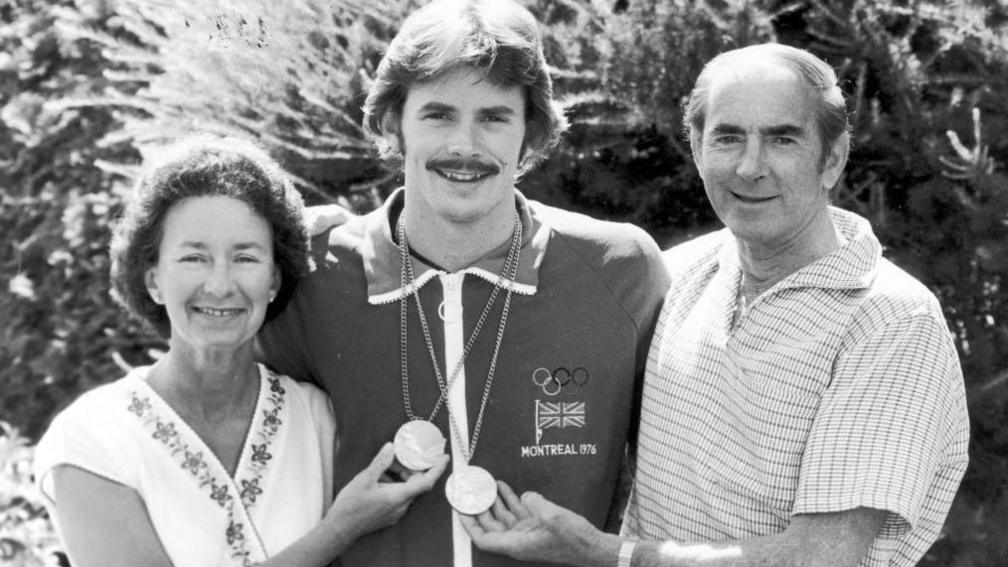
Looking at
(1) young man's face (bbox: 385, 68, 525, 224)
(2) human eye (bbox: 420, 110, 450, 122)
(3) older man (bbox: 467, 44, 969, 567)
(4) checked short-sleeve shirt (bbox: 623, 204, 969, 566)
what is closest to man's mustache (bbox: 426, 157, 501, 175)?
(1) young man's face (bbox: 385, 68, 525, 224)

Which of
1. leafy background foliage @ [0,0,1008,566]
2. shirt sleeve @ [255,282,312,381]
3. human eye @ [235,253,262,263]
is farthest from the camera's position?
leafy background foliage @ [0,0,1008,566]

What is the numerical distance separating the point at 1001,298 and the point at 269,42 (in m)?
2.30

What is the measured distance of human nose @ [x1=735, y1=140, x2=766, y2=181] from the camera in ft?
10.6

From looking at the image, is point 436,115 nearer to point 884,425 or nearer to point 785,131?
point 785,131

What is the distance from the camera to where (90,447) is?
3.26m

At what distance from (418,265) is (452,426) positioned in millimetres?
412

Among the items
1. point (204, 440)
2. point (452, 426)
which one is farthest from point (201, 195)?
point (452, 426)

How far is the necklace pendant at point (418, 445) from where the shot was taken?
3.42 m

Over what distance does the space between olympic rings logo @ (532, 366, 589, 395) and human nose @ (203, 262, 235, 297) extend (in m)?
0.77

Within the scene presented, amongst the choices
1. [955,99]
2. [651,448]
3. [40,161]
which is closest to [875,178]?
[955,99]

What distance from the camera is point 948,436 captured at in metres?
3.21

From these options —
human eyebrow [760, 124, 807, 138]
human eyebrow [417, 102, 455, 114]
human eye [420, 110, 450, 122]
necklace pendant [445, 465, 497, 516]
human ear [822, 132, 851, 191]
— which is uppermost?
human eyebrow [417, 102, 455, 114]

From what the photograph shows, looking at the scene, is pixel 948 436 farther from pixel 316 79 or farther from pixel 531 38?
pixel 316 79

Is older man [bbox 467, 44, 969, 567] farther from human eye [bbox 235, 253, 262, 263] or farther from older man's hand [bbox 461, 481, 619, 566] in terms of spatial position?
human eye [bbox 235, 253, 262, 263]
